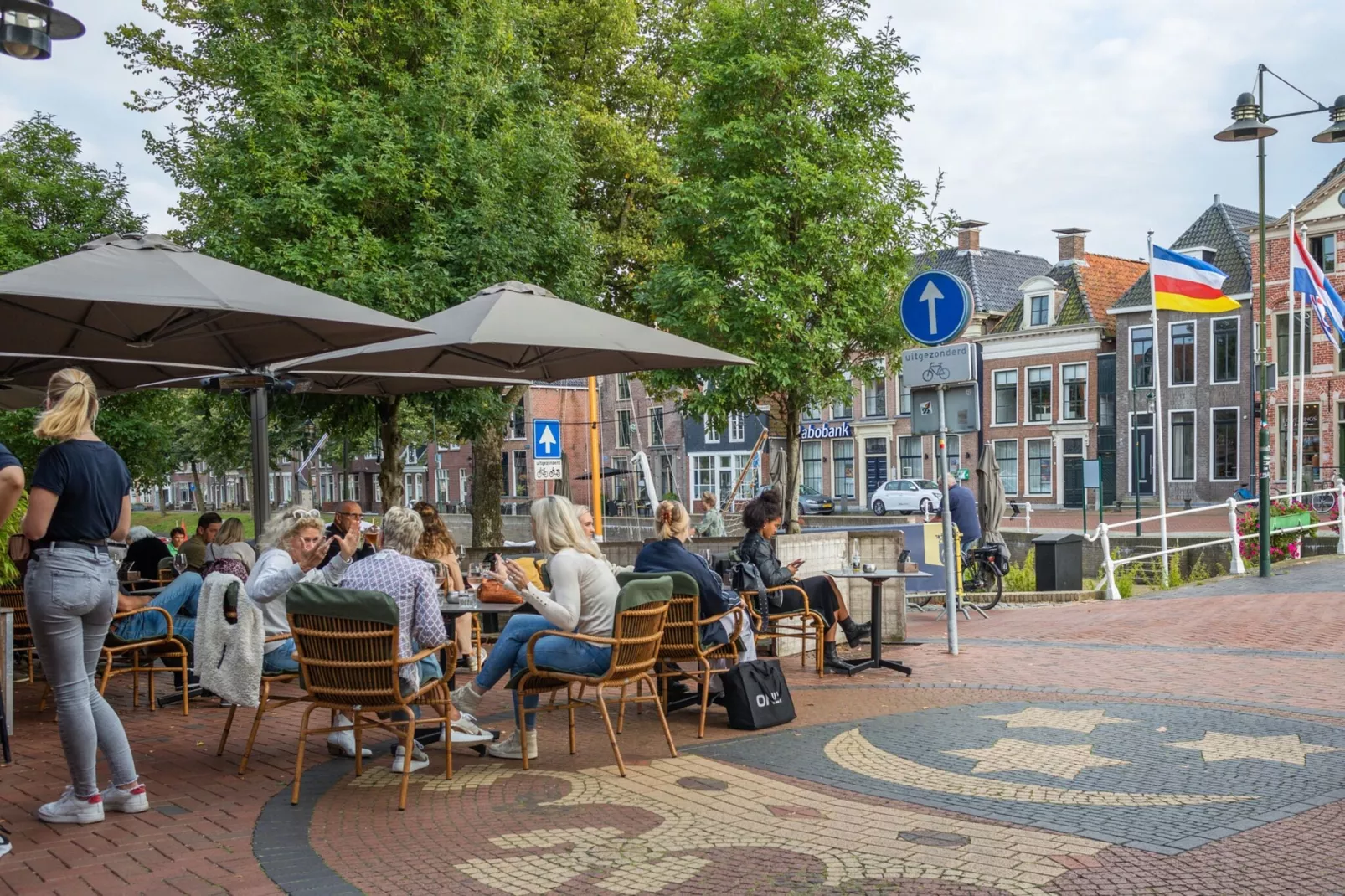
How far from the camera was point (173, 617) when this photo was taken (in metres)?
7.64

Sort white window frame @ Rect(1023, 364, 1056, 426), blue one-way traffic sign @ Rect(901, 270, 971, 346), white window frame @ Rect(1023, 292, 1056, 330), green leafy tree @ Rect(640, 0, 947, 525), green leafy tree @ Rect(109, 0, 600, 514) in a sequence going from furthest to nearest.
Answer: white window frame @ Rect(1023, 292, 1056, 330)
white window frame @ Rect(1023, 364, 1056, 426)
green leafy tree @ Rect(640, 0, 947, 525)
green leafy tree @ Rect(109, 0, 600, 514)
blue one-way traffic sign @ Rect(901, 270, 971, 346)

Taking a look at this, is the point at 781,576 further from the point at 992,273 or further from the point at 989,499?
the point at 992,273

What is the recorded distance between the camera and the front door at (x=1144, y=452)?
4206 cm

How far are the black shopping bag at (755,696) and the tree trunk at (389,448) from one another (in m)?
7.83

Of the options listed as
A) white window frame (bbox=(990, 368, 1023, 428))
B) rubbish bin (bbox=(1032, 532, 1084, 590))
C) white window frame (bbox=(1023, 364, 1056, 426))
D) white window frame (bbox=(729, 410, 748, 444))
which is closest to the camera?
rubbish bin (bbox=(1032, 532, 1084, 590))

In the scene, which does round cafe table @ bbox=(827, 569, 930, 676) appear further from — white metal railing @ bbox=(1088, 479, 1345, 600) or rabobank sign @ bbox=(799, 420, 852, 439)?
rabobank sign @ bbox=(799, 420, 852, 439)

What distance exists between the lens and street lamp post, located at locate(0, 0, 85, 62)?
23.2 feet

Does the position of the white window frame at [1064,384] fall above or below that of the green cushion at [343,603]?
above

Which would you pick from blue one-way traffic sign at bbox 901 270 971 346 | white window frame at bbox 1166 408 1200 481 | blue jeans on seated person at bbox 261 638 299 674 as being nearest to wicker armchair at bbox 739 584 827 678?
blue one-way traffic sign at bbox 901 270 971 346

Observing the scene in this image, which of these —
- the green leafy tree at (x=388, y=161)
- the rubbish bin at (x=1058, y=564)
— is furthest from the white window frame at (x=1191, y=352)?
the green leafy tree at (x=388, y=161)

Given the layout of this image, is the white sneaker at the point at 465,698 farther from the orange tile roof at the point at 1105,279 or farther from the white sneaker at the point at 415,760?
the orange tile roof at the point at 1105,279

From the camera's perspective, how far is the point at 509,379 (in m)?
10.2

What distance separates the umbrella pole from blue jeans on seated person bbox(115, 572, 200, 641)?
2.41 m

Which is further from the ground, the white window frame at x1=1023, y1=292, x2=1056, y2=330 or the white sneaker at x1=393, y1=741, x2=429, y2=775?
the white window frame at x1=1023, y1=292, x2=1056, y2=330
